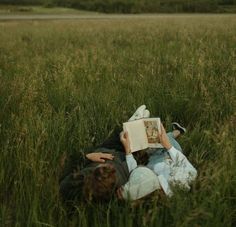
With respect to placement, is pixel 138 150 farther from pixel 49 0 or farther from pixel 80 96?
pixel 49 0

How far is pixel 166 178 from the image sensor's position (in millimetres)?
3074

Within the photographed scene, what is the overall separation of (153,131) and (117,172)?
0.51 metres

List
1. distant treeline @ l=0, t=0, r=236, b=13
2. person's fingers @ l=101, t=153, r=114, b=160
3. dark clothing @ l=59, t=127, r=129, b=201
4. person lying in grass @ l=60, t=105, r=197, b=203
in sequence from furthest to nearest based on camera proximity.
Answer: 1. distant treeline @ l=0, t=0, r=236, b=13
2. person's fingers @ l=101, t=153, r=114, b=160
3. dark clothing @ l=59, t=127, r=129, b=201
4. person lying in grass @ l=60, t=105, r=197, b=203

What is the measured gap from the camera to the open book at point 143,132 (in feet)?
11.2

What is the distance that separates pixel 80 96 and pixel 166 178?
6.15 feet

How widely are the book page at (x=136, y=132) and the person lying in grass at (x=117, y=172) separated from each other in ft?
0.11

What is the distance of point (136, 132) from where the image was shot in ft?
11.2

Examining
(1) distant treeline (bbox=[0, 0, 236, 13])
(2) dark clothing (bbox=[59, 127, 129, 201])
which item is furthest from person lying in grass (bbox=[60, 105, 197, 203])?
(1) distant treeline (bbox=[0, 0, 236, 13])

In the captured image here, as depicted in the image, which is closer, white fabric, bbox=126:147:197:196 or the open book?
white fabric, bbox=126:147:197:196

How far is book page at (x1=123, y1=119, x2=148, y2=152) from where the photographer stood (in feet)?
11.2

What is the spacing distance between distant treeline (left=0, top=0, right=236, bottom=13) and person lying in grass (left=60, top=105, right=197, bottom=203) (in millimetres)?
48701

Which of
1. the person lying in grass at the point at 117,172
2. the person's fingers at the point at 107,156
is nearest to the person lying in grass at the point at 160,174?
the person lying in grass at the point at 117,172

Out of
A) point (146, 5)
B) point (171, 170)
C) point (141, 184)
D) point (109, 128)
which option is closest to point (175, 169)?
point (171, 170)

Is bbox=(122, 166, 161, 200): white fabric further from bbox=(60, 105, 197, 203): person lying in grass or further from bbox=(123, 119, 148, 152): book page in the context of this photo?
bbox=(123, 119, 148, 152): book page
